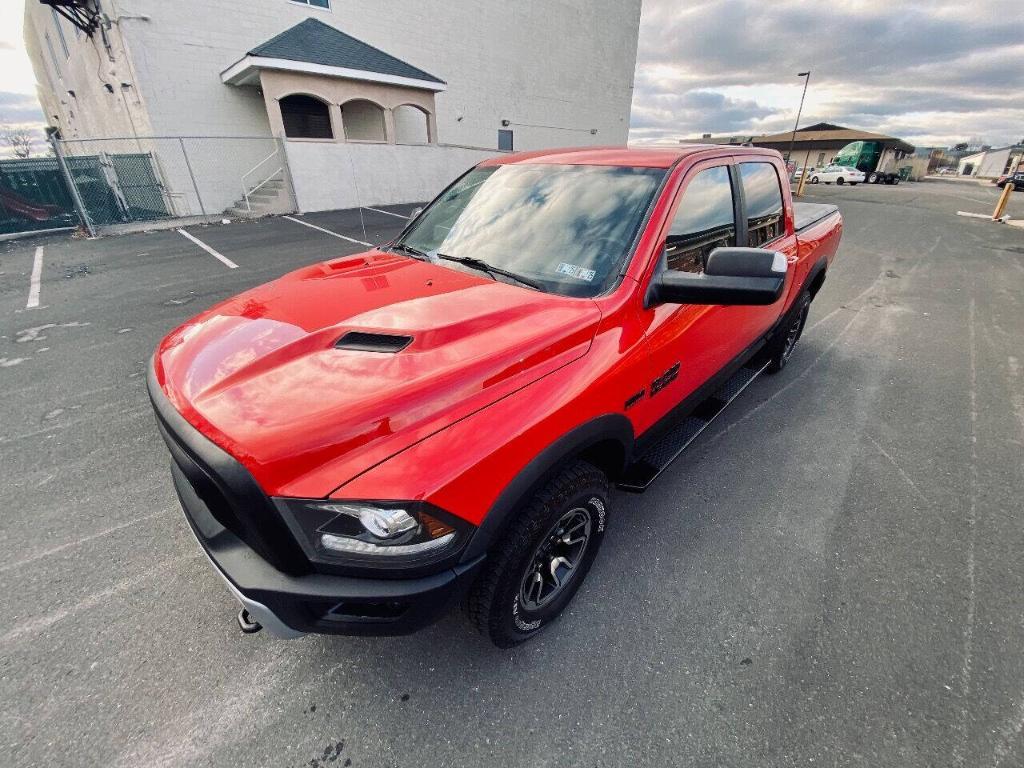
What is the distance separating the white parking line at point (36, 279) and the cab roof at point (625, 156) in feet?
22.7

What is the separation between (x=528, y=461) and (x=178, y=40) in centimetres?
1750

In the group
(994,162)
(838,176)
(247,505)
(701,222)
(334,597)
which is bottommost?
(994,162)

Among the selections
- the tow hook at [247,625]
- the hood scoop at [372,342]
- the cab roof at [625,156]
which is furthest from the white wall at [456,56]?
the tow hook at [247,625]

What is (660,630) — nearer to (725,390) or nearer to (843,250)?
(725,390)

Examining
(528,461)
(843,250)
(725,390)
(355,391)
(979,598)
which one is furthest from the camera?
(843,250)

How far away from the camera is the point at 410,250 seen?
9.18ft

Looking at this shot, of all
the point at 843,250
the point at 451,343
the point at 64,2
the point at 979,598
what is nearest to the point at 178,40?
the point at 64,2

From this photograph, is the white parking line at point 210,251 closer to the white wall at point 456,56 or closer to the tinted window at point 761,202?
the white wall at point 456,56

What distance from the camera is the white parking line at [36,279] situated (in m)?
6.18

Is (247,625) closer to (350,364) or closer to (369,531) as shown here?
(369,531)

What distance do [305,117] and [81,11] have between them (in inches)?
241

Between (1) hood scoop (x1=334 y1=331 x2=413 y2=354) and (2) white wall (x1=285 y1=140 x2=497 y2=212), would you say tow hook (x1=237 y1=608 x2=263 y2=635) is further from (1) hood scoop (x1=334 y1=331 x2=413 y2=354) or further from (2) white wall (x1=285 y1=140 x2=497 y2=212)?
(2) white wall (x1=285 y1=140 x2=497 y2=212)

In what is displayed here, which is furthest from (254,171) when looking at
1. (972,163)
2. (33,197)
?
(972,163)

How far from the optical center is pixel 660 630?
80.9 inches
